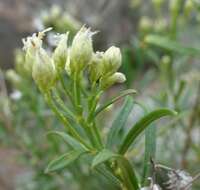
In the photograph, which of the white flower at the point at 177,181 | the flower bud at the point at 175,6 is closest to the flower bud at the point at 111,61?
the white flower at the point at 177,181

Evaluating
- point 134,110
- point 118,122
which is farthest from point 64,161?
point 134,110

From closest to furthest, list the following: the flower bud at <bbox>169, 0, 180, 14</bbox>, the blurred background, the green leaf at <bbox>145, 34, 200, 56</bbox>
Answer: the green leaf at <bbox>145, 34, 200, 56</bbox>, the flower bud at <bbox>169, 0, 180, 14</bbox>, the blurred background

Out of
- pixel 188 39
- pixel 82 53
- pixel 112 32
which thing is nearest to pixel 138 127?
pixel 82 53

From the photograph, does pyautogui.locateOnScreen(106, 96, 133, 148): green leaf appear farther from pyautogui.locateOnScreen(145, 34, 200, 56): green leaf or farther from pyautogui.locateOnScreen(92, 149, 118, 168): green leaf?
pyautogui.locateOnScreen(145, 34, 200, 56): green leaf

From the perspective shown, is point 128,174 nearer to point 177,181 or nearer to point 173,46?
point 177,181

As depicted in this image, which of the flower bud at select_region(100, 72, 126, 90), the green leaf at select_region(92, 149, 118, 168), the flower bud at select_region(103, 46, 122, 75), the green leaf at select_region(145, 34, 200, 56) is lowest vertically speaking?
the green leaf at select_region(92, 149, 118, 168)

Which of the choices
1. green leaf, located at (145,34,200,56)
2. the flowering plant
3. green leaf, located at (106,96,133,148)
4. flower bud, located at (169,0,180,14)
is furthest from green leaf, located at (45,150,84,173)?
flower bud, located at (169,0,180,14)

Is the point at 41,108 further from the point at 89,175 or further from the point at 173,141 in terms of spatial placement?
the point at 173,141
